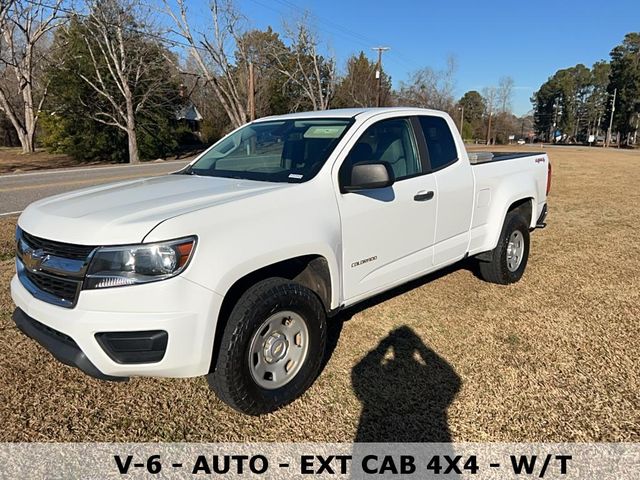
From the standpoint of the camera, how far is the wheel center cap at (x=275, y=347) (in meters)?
2.87

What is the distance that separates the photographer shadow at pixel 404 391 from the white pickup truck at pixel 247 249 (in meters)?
0.49

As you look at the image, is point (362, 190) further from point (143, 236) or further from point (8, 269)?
point (8, 269)

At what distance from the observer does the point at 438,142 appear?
4293 mm

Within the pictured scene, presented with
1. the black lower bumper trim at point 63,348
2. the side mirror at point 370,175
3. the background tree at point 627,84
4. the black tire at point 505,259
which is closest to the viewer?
the black lower bumper trim at point 63,348

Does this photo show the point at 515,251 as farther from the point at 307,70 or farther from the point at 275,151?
the point at 307,70

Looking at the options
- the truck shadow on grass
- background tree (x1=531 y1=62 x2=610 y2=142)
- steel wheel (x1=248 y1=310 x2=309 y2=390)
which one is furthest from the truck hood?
background tree (x1=531 y1=62 x2=610 y2=142)

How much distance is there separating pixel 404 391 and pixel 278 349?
93 cm

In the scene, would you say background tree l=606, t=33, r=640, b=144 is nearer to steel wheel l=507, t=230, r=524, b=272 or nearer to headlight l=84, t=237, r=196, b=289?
steel wheel l=507, t=230, r=524, b=272

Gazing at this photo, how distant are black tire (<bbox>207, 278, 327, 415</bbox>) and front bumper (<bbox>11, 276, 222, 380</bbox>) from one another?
0.13m

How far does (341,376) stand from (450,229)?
1.70 m

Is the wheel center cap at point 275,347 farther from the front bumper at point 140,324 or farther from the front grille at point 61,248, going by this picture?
the front grille at point 61,248

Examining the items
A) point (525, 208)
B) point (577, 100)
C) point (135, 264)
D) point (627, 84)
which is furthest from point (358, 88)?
point (577, 100)

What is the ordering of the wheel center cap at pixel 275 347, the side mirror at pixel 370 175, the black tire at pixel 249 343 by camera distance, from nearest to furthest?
the black tire at pixel 249 343 < the wheel center cap at pixel 275 347 < the side mirror at pixel 370 175

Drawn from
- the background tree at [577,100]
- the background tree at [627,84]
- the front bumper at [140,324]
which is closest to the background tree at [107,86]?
the front bumper at [140,324]
